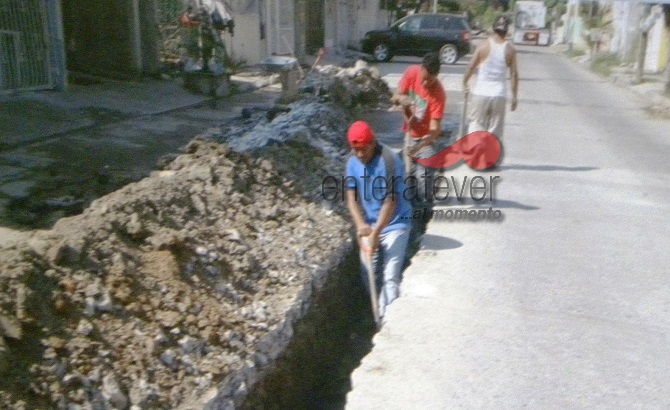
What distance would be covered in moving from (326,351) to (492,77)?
3859mm

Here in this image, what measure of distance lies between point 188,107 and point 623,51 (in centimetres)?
2145

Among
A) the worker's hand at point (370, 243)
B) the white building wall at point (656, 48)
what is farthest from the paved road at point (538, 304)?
the white building wall at point (656, 48)

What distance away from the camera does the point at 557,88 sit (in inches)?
802

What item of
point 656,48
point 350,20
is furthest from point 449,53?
point 350,20

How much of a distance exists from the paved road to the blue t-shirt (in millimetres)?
517

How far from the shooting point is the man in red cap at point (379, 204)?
5.45 m

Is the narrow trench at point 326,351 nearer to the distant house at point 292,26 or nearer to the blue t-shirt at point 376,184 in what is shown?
the blue t-shirt at point 376,184

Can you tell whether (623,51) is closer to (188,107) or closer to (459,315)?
(188,107)

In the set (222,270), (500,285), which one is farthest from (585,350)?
(222,270)

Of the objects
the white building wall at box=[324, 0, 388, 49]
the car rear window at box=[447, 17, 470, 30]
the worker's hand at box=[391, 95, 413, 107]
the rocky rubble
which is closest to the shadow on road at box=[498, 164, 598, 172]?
the worker's hand at box=[391, 95, 413, 107]

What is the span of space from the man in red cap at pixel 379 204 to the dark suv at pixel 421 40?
22903 mm

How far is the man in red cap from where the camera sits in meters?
5.45

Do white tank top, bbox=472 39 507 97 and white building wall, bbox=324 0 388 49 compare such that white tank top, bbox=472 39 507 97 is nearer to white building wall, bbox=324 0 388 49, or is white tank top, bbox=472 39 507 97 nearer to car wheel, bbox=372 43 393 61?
car wheel, bbox=372 43 393 61

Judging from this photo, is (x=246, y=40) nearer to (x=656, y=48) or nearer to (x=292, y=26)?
(x=292, y=26)
